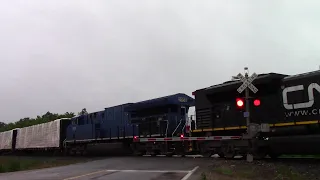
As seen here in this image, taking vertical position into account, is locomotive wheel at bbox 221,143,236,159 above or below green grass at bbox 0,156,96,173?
above

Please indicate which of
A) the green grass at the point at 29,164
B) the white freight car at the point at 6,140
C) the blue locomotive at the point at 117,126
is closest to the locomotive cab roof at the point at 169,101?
the blue locomotive at the point at 117,126

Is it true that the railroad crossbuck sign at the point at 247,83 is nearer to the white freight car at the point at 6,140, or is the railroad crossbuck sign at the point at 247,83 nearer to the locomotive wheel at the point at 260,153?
the locomotive wheel at the point at 260,153

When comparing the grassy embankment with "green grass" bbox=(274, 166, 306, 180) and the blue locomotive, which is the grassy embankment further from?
the blue locomotive

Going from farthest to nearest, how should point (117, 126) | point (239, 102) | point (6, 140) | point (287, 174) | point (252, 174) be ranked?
point (6, 140)
point (117, 126)
point (239, 102)
point (252, 174)
point (287, 174)

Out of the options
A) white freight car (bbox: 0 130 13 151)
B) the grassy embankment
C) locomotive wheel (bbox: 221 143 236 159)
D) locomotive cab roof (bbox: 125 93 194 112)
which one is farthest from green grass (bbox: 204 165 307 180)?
white freight car (bbox: 0 130 13 151)

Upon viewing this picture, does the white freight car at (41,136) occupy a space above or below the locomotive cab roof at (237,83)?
below

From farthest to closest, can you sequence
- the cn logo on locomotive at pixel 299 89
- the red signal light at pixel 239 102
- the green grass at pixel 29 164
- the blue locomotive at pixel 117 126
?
the blue locomotive at pixel 117 126, the green grass at pixel 29 164, the red signal light at pixel 239 102, the cn logo on locomotive at pixel 299 89

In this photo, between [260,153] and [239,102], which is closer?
[239,102]

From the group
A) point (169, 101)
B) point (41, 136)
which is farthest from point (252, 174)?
point (41, 136)

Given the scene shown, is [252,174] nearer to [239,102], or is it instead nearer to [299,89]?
[239,102]

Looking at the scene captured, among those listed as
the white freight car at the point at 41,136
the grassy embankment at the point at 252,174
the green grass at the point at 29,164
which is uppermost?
the white freight car at the point at 41,136

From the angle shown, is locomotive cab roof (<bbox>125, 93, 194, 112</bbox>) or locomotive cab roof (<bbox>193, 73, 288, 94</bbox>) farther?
locomotive cab roof (<bbox>125, 93, 194, 112</bbox>)

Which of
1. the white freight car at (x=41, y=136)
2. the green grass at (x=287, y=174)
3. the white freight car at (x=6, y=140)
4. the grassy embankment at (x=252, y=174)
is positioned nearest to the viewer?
the green grass at (x=287, y=174)

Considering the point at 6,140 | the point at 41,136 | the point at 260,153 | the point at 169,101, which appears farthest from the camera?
the point at 6,140
